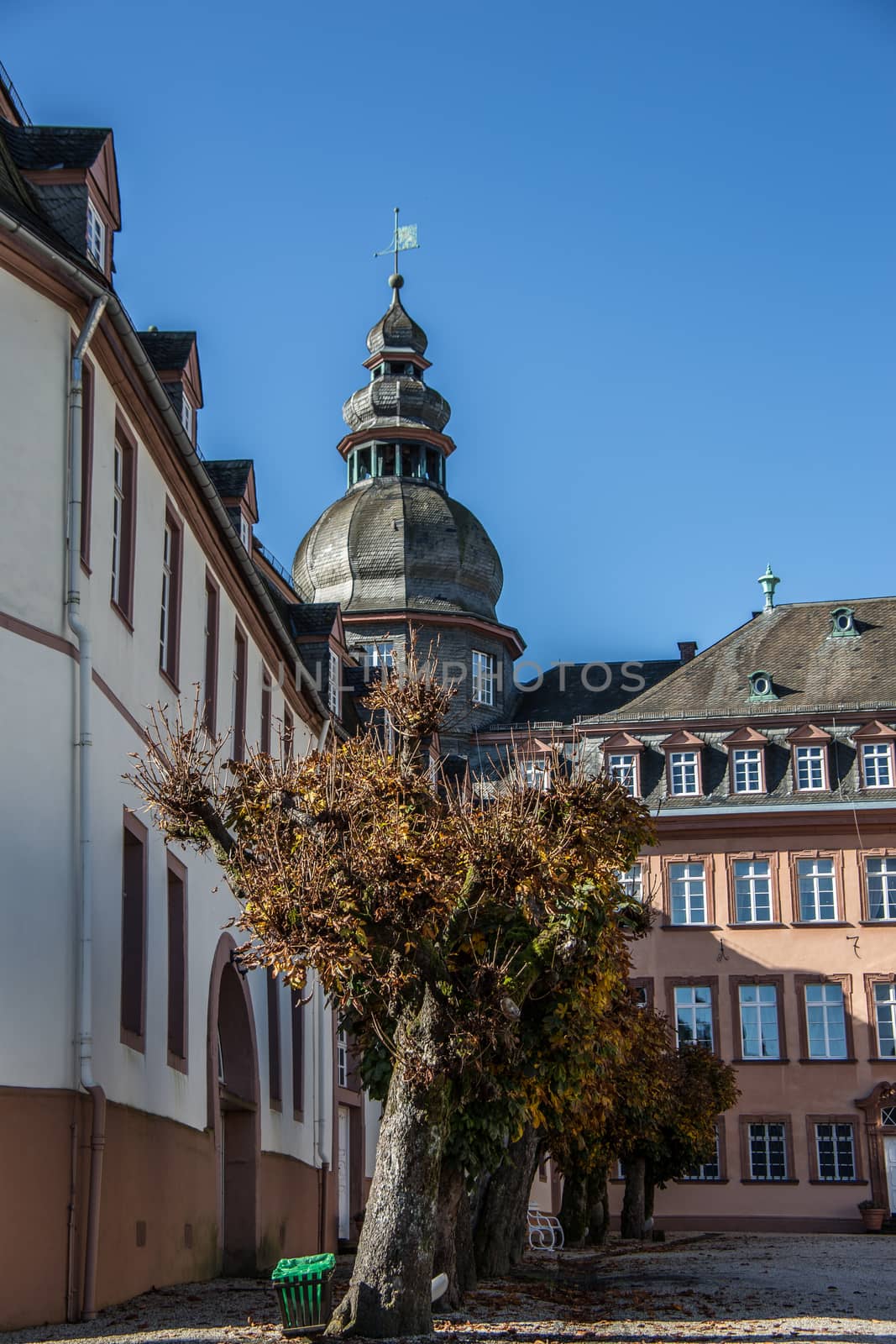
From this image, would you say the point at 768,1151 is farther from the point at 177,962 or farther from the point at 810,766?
the point at 177,962

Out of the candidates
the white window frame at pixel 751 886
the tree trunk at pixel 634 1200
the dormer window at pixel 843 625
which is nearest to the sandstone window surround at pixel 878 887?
the white window frame at pixel 751 886

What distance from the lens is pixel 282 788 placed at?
15.6 metres

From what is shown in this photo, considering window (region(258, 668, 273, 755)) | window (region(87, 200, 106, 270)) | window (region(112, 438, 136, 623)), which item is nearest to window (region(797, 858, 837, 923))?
window (region(258, 668, 273, 755))

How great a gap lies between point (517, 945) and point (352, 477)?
4618 centimetres

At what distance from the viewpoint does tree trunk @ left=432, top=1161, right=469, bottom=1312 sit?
17094 millimetres

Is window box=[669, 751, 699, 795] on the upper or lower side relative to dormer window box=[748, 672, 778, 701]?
lower

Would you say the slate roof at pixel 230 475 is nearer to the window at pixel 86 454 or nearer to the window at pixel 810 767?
the window at pixel 86 454

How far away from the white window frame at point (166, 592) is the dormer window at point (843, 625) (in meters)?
34.5

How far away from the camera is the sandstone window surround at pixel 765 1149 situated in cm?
4591

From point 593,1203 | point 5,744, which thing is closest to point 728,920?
point 593,1203

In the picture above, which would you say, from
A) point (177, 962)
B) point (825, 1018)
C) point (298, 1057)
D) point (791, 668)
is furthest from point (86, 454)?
point (791, 668)

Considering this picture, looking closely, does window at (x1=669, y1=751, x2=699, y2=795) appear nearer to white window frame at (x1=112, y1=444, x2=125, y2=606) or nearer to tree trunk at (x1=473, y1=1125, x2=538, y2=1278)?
tree trunk at (x1=473, y1=1125, x2=538, y2=1278)

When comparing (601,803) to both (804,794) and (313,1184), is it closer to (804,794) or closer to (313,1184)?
(313,1184)

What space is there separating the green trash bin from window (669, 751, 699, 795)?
3632 cm
